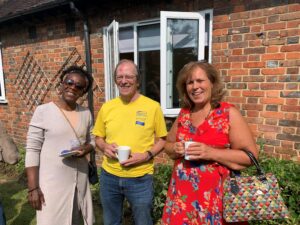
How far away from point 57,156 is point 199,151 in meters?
1.13

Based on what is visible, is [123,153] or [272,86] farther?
[272,86]

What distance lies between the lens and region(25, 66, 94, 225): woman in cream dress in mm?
Answer: 2064

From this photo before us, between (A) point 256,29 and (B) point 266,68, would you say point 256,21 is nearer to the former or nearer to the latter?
(A) point 256,29

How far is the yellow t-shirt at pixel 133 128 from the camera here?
2.21 meters

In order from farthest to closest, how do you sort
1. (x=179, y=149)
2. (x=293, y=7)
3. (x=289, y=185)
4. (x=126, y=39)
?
1. (x=126, y=39)
2. (x=293, y=7)
3. (x=289, y=185)
4. (x=179, y=149)

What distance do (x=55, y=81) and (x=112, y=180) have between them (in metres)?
4.28

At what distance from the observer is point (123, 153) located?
207cm

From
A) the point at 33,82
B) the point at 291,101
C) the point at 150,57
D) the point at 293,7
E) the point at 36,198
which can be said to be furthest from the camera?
the point at 33,82

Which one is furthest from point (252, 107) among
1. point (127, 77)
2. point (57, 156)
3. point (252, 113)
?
point (57, 156)

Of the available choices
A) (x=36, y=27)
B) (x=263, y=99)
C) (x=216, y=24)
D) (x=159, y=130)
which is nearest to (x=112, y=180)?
(x=159, y=130)

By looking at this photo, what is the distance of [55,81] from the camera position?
599 cm

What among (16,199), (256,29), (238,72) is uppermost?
(256,29)

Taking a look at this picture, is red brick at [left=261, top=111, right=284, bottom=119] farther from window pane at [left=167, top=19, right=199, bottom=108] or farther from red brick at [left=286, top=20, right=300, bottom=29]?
window pane at [left=167, top=19, right=199, bottom=108]

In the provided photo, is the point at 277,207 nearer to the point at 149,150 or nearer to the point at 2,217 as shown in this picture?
the point at 149,150
